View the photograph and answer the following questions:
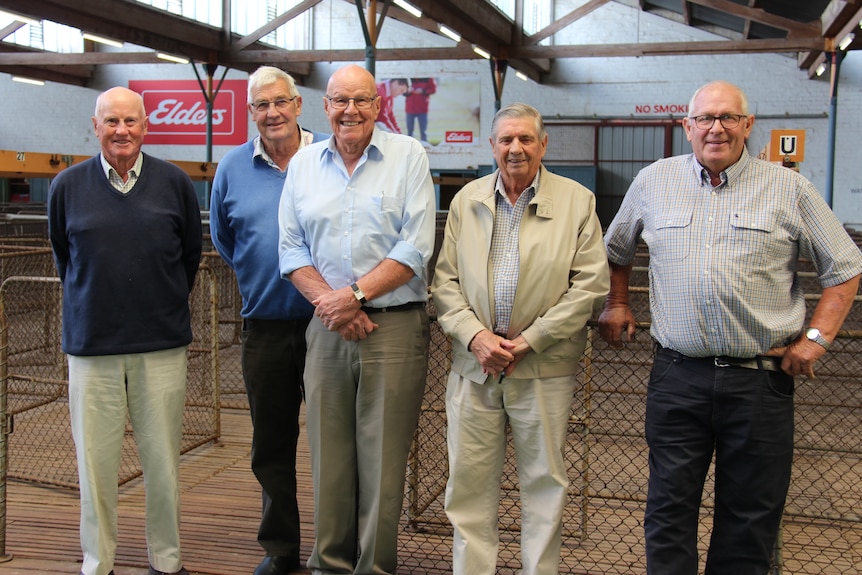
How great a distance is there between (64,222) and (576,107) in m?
A: 18.9

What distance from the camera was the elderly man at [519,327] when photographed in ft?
8.47

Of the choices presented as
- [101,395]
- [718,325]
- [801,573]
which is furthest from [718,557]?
[101,395]

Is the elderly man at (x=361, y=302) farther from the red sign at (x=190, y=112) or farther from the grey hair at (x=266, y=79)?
the red sign at (x=190, y=112)

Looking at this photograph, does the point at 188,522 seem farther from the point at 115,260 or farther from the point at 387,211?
the point at 387,211

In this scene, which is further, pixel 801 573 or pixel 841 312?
pixel 801 573

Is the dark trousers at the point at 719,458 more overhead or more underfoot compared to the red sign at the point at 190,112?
→ more underfoot

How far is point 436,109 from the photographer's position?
20891mm

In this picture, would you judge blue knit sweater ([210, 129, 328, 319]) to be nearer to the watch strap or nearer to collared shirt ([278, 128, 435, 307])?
collared shirt ([278, 128, 435, 307])

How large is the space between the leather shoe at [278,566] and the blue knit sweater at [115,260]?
0.85 m

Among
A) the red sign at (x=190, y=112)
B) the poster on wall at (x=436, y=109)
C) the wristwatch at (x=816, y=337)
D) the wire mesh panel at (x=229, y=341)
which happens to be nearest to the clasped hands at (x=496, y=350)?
the wristwatch at (x=816, y=337)

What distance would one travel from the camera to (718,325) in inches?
94.3

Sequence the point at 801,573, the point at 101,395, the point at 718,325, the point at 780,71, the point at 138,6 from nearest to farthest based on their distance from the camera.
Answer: the point at 718,325 < the point at 101,395 < the point at 801,573 < the point at 138,6 < the point at 780,71

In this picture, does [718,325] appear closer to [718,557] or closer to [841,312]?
[841,312]

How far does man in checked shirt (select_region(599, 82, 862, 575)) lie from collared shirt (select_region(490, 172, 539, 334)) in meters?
0.40
